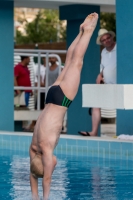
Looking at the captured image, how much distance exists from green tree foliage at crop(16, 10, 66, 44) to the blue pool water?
3004 centimetres

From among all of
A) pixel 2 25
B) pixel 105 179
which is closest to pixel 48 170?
pixel 105 179

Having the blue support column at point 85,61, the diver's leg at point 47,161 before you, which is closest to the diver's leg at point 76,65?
the diver's leg at point 47,161

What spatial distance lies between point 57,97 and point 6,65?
6.46m

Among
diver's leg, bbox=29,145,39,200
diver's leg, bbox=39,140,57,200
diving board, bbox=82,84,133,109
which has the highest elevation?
diving board, bbox=82,84,133,109

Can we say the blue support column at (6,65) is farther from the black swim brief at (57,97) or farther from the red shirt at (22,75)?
the black swim brief at (57,97)

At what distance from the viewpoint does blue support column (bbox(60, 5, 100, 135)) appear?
13000mm

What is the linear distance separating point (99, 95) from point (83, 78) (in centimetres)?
312

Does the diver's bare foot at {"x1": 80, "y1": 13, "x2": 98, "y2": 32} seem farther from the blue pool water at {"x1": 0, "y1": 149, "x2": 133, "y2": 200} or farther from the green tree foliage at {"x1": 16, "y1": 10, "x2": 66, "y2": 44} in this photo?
the green tree foliage at {"x1": 16, "y1": 10, "x2": 66, "y2": 44}

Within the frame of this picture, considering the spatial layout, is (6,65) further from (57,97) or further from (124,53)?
(57,97)

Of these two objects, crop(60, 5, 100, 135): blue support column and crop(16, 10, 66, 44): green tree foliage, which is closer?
crop(60, 5, 100, 135): blue support column

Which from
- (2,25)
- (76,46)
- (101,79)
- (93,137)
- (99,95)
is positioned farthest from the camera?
(2,25)

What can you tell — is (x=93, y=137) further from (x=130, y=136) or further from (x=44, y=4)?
(x=44, y=4)

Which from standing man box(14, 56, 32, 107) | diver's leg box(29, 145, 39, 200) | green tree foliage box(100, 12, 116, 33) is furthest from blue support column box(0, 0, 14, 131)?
green tree foliage box(100, 12, 116, 33)

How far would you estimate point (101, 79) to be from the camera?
37.7ft
